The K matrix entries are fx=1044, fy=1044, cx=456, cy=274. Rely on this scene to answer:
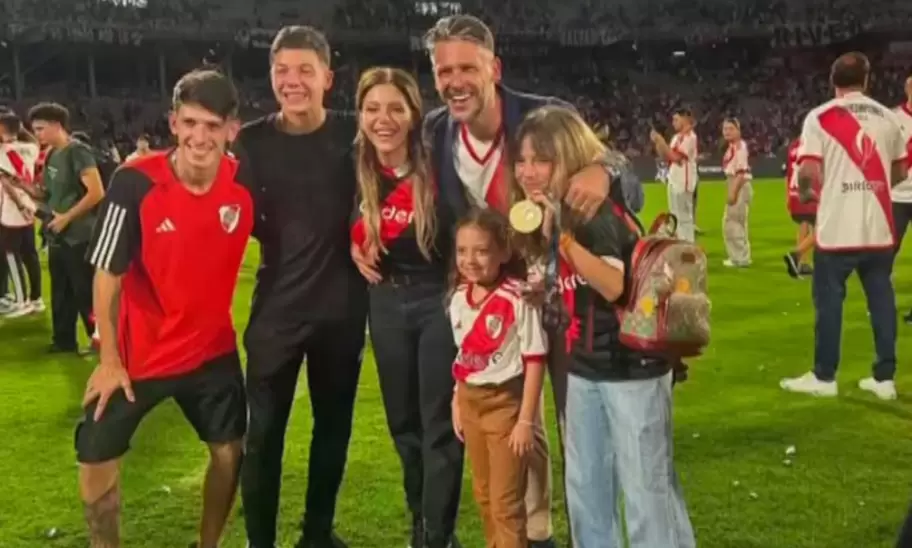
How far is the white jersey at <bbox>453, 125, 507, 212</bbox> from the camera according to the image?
415 cm

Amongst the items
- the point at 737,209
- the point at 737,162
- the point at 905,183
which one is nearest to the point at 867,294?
the point at 905,183

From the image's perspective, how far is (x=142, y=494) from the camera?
5.67 metres

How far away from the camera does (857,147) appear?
6.82 metres

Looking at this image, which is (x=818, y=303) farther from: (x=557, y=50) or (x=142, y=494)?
(x=557, y=50)

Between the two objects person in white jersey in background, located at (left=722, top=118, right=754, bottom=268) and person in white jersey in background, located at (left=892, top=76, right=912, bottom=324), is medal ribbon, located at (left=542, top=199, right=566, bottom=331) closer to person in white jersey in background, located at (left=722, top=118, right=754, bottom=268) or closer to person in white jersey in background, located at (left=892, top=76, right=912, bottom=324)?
person in white jersey in background, located at (left=892, top=76, right=912, bottom=324)

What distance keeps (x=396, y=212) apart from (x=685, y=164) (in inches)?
407

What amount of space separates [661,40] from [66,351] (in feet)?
150

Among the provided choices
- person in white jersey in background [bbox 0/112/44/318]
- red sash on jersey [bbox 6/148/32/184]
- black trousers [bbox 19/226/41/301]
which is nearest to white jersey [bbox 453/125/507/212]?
person in white jersey in background [bbox 0/112/44/318]

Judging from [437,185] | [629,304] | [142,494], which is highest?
[437,185]

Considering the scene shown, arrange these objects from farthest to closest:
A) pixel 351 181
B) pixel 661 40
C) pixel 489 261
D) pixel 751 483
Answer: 1. pixel 661 40
2. pixel 751 483
3. pixel 351 181
4. pixel 489 261

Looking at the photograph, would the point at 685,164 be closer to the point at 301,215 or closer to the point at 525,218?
the point at 301,215

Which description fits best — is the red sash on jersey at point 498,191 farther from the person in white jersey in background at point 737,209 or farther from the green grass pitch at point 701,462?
the person in white jersey in background at point 737,209

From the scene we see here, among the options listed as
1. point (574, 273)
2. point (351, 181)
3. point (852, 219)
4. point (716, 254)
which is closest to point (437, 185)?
point (351, 181)

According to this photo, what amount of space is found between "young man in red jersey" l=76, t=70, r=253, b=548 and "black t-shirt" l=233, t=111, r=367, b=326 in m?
0.12
